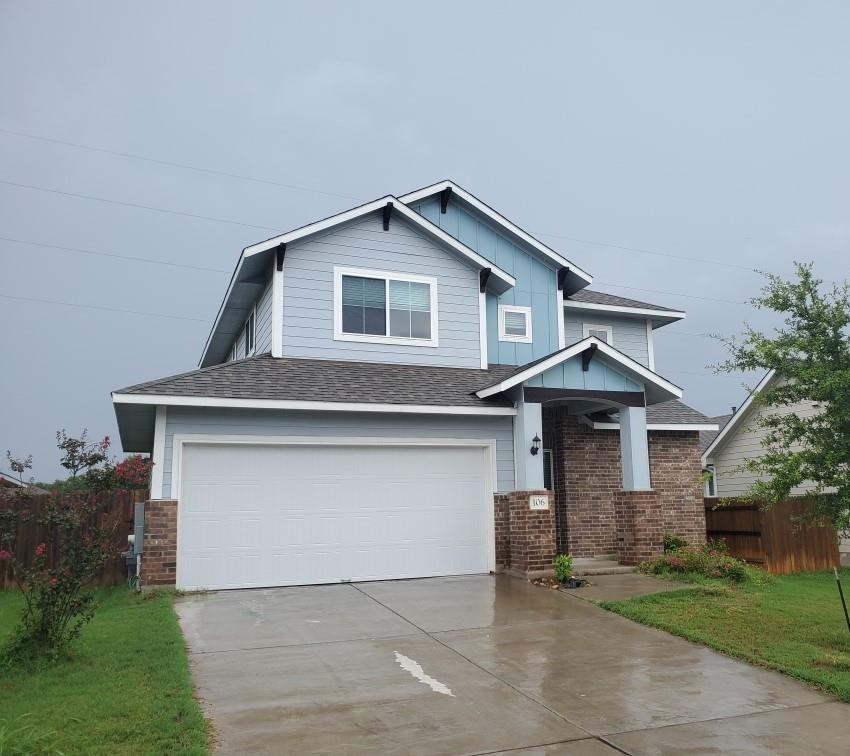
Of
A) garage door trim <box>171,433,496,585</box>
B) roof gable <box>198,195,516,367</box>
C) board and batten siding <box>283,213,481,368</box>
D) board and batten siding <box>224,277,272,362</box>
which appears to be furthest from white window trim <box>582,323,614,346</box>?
board and batten siding <box>224,277,272,362</box>

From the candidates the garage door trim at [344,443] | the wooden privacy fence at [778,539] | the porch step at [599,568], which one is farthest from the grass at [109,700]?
the wooden privacy fence at [778,539]

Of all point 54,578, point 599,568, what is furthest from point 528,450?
point 54,578

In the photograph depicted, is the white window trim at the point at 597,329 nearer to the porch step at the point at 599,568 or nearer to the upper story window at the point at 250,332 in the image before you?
the porch step at the point at 599,568

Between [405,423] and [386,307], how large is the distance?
285cm

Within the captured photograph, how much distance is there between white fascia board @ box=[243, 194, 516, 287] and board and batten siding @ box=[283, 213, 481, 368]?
0.27 meters

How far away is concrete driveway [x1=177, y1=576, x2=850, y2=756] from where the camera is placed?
18.6ft

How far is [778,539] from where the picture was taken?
15133 millimetres

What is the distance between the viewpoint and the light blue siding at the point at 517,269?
17094 mm

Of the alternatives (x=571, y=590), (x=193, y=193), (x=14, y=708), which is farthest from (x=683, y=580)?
(x=193, y=193)

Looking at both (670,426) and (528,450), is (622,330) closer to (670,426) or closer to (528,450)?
(670,426)

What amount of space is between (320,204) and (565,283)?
58.8m

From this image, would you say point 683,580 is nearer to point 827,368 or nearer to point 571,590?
point 571,590

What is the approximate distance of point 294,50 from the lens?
3275 centimetres

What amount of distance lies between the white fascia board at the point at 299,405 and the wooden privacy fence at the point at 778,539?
5366mm
